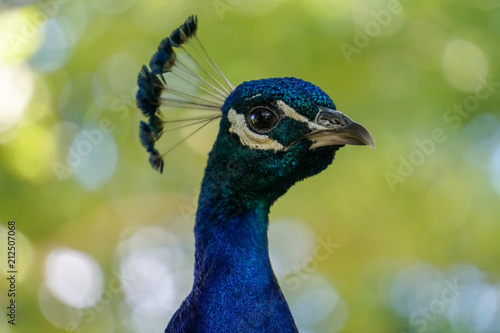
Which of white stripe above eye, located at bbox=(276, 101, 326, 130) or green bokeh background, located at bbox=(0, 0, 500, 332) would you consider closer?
white stripe above eye, located at bbox=(276, 101, 326, 130)

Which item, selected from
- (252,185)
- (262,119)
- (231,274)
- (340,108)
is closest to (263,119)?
(262,119)

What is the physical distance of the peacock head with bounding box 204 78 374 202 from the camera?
3.76 ft

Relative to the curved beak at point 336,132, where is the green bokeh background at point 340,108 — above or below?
above

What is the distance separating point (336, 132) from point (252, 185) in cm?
23

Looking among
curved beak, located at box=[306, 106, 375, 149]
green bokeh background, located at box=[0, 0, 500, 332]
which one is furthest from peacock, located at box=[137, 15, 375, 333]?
green bokeh background, located at box=[0, 0, 500, 332]

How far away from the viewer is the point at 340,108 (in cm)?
303

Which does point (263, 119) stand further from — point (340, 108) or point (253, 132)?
point (340, 108)

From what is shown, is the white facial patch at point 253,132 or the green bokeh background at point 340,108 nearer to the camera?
the white facial patch at point 253,132

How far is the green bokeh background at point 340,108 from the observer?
305 cm

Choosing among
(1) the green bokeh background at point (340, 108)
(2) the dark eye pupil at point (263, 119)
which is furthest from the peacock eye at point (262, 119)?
(1) the green bokeh background at point (340, 108)

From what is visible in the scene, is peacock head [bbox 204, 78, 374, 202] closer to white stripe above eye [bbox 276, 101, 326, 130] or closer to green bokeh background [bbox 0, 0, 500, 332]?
white stripe above eye [bbox 276, 101, 326, 130]

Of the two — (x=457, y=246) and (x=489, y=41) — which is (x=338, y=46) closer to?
(x=489, y=41)

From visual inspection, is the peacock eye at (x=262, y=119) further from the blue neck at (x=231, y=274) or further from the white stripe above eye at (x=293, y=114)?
the blue neck at (x=231, y=274)

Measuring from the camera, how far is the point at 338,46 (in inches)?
118
